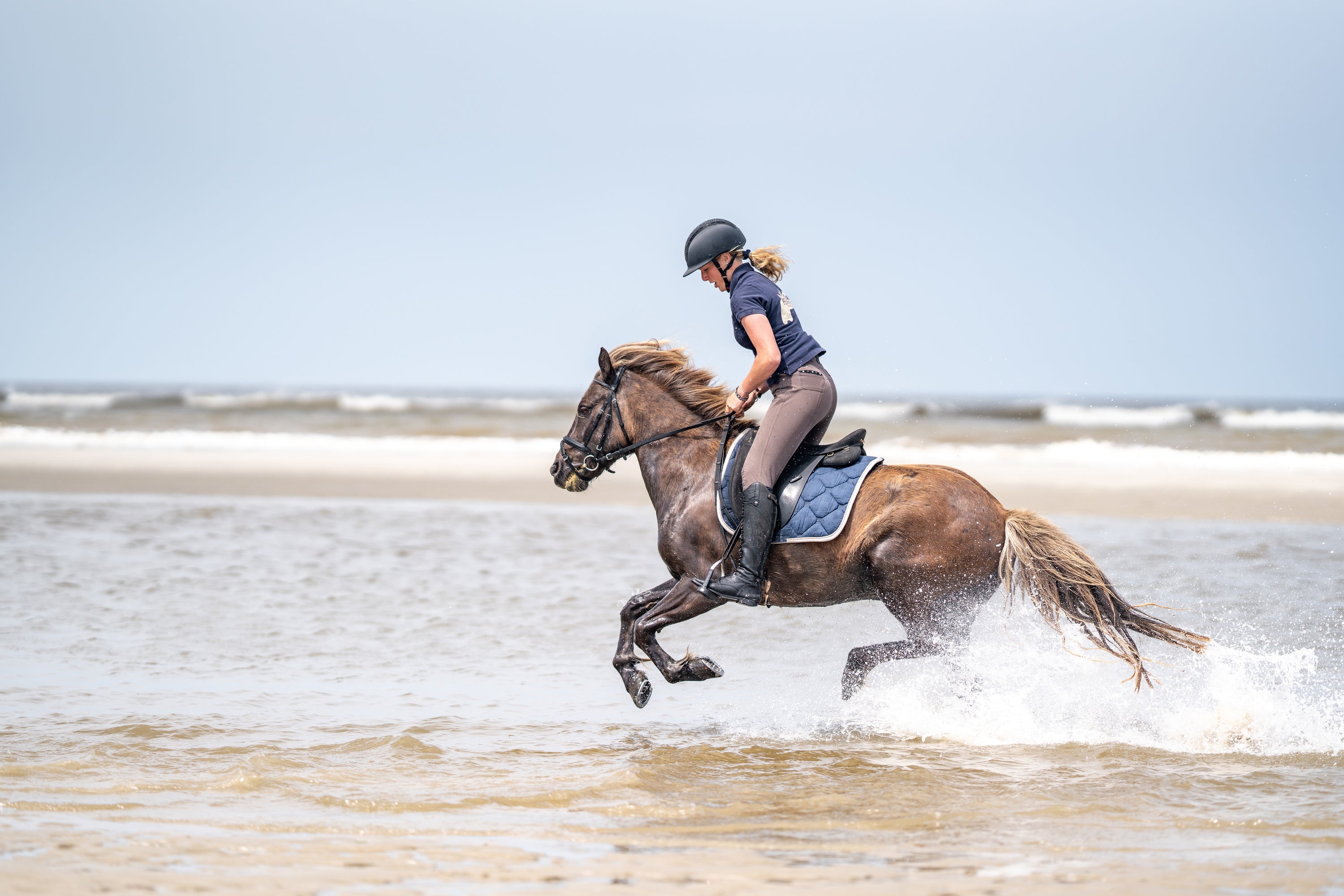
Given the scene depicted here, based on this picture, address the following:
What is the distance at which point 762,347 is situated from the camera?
5.80 m

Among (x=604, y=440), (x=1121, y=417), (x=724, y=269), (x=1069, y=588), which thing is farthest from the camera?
(x=1121, y=417)

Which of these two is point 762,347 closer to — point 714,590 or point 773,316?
point 773,316

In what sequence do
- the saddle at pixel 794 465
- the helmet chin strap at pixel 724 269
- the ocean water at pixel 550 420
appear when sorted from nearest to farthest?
the saddle at pixel 794 465
the helmet chin strap at pixel 724 269
the ocean water at pixel 550 420

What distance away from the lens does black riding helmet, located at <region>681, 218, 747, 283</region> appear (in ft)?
19.6

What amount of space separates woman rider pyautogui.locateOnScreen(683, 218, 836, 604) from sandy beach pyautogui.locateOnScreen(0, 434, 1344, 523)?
939 cm

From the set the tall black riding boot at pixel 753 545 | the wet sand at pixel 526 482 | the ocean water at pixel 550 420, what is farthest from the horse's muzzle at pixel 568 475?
the ocean water at pixel 550 420

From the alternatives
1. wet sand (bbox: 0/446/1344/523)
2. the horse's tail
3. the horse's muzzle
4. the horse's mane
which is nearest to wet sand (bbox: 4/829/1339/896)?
the horse's tail

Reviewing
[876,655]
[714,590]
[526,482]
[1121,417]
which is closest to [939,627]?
[876,655]

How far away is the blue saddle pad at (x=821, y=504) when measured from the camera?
5.80 m

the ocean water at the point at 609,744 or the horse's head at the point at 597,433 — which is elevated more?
the horse's head at the point at 597,433

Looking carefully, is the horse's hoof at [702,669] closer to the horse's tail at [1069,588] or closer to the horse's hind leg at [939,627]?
the horse's hind leg at [939,627]

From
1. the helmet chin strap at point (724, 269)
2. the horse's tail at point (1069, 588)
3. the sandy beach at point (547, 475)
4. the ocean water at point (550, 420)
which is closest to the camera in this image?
the horse's tail at point (1069, 588)

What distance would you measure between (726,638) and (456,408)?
3550 cm

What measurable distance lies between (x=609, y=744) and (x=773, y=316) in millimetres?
2375
